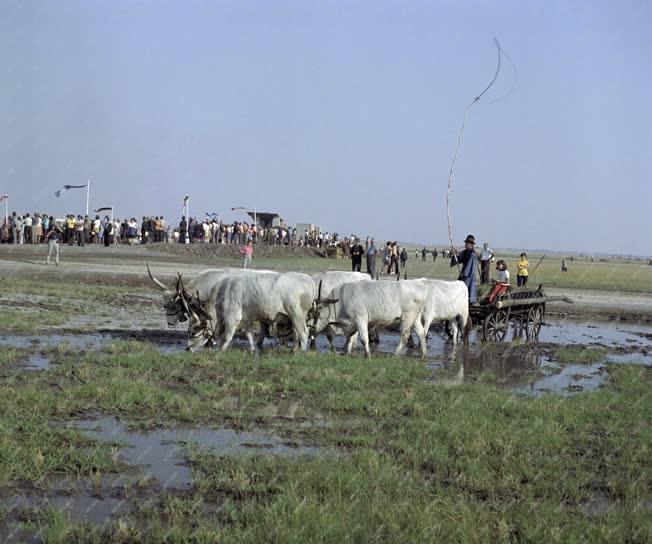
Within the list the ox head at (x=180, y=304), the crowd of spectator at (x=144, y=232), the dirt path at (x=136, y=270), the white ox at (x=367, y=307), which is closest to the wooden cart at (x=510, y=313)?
the white ox at (x=367, y=307)

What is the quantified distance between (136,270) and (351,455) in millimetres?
28068

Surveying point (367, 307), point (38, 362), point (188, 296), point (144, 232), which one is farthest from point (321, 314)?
point (144, 232)

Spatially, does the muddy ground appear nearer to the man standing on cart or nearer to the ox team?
the ox team

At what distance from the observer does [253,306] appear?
15586mm

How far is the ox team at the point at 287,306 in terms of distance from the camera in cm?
1563

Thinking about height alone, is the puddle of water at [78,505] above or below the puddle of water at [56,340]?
below

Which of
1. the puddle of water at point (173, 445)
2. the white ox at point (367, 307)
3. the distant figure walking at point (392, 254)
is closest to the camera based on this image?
the puddle of water at point (173, 445)

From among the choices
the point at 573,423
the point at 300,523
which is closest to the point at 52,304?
the point at 573,423

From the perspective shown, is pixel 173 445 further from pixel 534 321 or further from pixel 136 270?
pixel 136 270

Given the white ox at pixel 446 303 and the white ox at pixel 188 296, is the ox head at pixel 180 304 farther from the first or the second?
the white ox at pixel 446 303

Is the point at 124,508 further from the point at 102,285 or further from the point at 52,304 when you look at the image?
the point at 102,285

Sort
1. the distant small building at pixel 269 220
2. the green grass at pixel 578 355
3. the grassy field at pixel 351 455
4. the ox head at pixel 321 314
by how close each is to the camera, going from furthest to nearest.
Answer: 1. the distant small building at pixel 269 220
2. the green grass at pixel 578 355
3. the ox head at pixel 321 314
4. the grassy field at pixel 351 455

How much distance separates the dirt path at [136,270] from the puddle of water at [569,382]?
12.6 meters

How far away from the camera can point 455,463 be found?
8.66 metres
